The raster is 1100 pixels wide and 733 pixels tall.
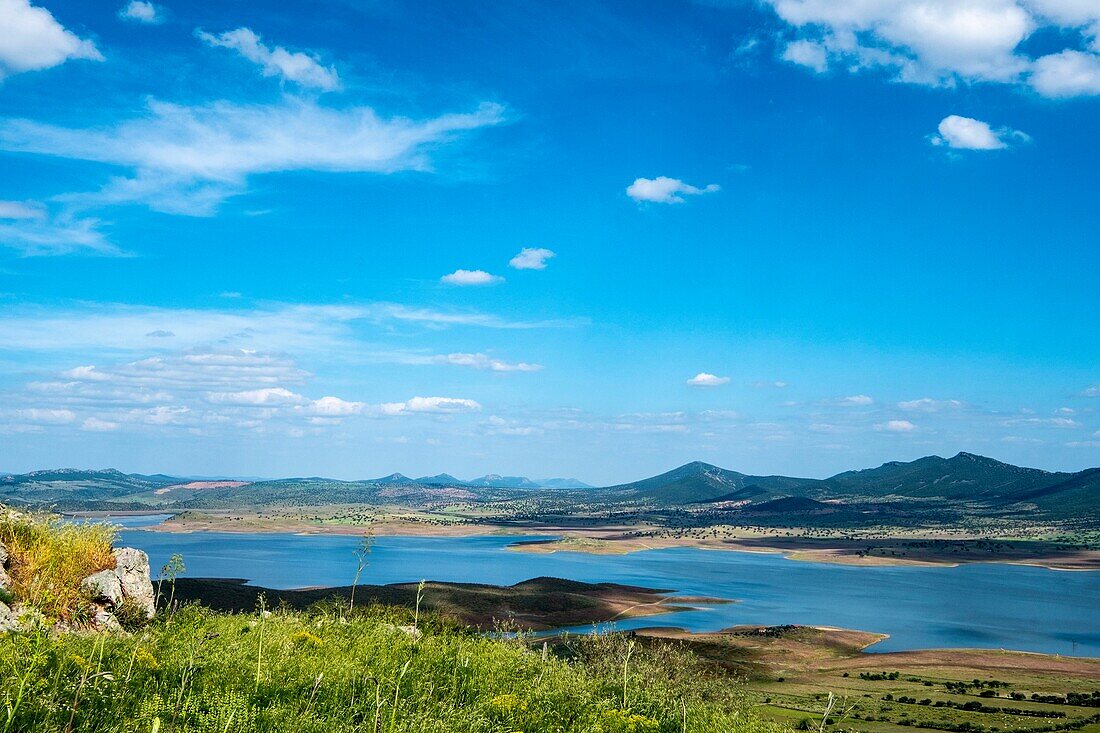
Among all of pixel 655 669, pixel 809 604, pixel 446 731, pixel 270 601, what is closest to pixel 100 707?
pixel 446 731

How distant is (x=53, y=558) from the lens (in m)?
12.6

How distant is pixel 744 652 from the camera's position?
238 ft

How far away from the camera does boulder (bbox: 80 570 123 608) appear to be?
1257 cm

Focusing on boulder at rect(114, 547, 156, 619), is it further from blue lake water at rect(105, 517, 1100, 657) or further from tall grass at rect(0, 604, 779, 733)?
blue lake water at rect(105, 517, 1100, 657)

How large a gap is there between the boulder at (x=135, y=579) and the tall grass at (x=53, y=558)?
9.0 inches

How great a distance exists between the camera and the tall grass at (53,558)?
11.6 metres

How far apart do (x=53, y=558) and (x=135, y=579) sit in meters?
1.68

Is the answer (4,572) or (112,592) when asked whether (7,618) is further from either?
(112,592)

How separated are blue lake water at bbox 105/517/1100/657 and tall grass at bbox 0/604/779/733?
80452 mm

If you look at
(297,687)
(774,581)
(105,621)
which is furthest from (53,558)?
(774,581)

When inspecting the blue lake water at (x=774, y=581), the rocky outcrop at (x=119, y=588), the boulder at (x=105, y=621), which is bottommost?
the blue lake water at (x=774, y=581)

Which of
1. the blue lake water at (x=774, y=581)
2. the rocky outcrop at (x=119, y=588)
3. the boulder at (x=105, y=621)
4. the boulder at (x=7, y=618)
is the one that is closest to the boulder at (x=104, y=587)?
the rocky outcrop at (x=119, y=588)

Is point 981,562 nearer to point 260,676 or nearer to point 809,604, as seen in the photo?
point 809,604

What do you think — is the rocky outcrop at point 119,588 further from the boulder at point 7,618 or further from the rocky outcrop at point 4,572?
the boulder at point 7,618
